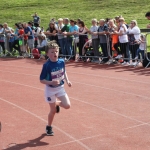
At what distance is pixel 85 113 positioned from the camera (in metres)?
9.31

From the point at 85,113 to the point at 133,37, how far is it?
23.9 feet

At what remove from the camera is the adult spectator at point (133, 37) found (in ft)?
51.8

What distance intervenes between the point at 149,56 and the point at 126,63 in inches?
44.5

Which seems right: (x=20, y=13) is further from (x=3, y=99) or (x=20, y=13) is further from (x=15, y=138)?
(x=15, y=138)

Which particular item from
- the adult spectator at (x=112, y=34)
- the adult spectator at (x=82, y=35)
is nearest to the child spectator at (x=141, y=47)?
the adult spectator at (x=112, y=34)

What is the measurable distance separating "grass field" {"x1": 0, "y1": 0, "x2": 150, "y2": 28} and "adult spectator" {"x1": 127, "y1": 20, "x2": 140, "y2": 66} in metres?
26.7

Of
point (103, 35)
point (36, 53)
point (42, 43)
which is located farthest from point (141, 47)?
point (36, 53)

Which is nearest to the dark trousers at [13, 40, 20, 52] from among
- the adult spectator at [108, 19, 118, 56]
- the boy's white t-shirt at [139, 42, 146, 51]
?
the adult spectator at [108, 19, 118, 56]

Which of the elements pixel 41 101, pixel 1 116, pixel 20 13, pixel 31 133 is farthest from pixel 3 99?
pixel 20 13

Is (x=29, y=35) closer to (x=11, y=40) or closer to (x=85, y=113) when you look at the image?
(x=11, y=40)

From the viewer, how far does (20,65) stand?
18.2m

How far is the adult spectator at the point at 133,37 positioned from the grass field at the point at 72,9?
87.8 feet

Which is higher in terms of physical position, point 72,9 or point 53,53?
point 72,9

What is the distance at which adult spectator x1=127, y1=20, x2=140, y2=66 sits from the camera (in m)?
15.8
